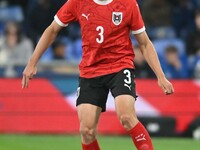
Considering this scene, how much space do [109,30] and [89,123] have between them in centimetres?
99

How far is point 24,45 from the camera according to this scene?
15.6 m

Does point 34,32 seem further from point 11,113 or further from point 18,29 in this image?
point 11,113

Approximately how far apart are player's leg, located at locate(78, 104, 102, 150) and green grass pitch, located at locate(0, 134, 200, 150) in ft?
10.1

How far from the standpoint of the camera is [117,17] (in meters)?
8.86

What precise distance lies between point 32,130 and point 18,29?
2.32m

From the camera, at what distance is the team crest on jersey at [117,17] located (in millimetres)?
8859

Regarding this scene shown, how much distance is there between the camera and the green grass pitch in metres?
12.1

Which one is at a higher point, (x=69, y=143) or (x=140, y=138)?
(x=140, y=138)

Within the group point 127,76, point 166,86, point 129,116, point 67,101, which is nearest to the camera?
point 129,116

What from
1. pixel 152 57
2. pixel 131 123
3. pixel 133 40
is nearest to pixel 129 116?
pixel 131 123

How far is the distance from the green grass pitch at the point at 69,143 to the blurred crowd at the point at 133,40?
4.96 feet

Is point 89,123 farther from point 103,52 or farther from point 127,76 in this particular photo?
point 103,52

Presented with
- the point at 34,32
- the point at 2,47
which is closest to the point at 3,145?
the point at 2,47

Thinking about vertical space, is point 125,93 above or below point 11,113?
above
